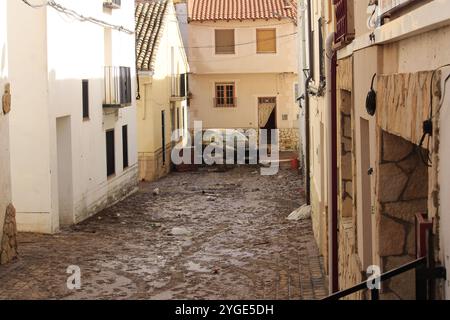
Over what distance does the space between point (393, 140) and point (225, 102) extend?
32734mm

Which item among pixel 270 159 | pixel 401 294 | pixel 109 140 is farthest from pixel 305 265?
pixel 270 159

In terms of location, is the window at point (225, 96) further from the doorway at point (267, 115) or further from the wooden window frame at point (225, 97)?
the doorway at point (267, 115)

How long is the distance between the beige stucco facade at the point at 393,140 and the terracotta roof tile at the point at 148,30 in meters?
19.6

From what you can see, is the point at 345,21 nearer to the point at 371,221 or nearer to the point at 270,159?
the point at 371,221

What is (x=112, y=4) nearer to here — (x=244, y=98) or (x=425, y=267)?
(x=244, y=98)

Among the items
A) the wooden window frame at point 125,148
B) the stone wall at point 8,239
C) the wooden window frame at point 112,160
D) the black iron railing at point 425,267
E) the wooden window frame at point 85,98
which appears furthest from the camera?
the wooden window frame at point 125,148

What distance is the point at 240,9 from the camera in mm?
37000

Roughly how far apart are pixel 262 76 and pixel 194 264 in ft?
81.8

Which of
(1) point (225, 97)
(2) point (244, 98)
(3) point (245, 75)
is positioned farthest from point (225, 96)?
(3) point (245, 75)

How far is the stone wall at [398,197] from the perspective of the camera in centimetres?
542

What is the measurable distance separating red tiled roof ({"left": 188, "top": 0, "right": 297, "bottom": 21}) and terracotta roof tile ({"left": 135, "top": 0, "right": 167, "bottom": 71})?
5039 mm

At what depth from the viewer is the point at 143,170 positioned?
93.6 ft

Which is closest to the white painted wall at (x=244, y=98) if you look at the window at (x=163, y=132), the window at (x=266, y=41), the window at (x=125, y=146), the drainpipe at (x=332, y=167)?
the window at (x=266, y=41)

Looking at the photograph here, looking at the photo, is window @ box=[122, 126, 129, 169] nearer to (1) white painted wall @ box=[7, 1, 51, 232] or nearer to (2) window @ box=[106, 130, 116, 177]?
(2) window @ box=[106, 130, 116, 177]
